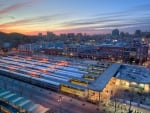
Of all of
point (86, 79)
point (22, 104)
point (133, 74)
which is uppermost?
point (133, 74)

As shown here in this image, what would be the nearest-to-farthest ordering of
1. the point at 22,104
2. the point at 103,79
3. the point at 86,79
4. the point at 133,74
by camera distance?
the point at 22,104
the point at 103,79
the point at 86,79
the point at 133,74

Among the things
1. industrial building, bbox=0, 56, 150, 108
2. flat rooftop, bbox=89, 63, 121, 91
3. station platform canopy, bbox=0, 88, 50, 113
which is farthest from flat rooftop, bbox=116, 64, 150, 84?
station platform canopy, bbox=0, 88, 50, 113

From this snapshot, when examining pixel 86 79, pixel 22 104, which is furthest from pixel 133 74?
pixel 22 104

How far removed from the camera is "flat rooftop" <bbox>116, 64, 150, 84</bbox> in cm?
1814

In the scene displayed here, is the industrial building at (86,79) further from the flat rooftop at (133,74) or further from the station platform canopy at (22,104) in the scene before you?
the station platform canopy at (22,104)

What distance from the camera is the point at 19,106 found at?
1188cm

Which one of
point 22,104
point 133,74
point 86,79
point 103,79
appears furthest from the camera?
point 133,74

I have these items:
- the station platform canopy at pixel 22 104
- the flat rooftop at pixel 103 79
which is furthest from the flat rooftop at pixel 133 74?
the station platform canopy at pixel 22 104

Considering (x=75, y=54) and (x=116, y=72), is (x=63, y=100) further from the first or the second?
(x=75, y=54)

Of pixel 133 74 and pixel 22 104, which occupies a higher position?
pixel 133 74

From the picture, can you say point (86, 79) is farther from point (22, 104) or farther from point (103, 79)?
point (22, 104)

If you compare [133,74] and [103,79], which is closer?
[103,79]

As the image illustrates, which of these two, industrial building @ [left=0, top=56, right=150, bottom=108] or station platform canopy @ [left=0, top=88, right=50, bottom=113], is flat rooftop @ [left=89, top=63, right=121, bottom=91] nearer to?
industrial building @ [left=0, top=56, right=150, bottom=108]

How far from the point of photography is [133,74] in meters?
19.8
